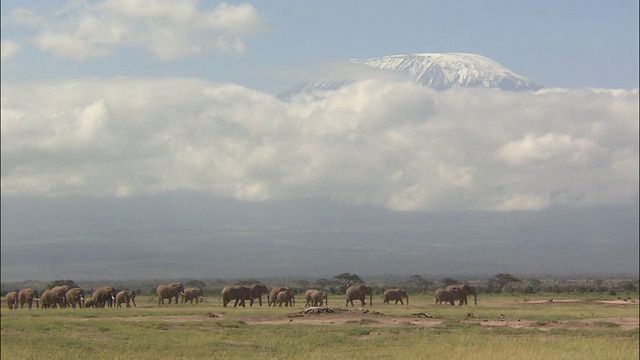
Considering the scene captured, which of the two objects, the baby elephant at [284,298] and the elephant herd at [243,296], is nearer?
the elephant herd at [243,296]

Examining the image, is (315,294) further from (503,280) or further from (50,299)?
(503,280)

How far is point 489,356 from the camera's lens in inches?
1166

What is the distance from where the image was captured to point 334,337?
3703 centimetres

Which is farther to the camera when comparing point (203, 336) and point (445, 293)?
point (445, 293)

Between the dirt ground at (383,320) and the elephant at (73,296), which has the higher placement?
the elephant at (73,296)

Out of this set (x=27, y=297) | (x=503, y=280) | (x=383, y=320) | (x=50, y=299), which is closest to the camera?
(x=383, y=320)

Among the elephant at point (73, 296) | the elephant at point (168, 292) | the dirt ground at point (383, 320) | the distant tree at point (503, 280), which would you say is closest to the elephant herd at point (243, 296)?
the elephant at point (73, 296)

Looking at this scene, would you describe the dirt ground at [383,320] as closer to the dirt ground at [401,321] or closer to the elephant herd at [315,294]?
the dirt ground at [401,321]

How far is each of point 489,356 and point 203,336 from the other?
1327 cm

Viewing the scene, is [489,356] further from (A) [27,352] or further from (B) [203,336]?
(A) [27,352]

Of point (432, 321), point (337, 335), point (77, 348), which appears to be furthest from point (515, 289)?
point (77, 348)

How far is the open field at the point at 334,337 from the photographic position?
30969 millimetres

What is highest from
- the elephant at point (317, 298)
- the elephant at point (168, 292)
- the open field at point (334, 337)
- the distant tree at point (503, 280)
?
the distant tree at point (503, 280)

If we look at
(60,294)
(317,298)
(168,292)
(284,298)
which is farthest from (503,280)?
(60,294)
